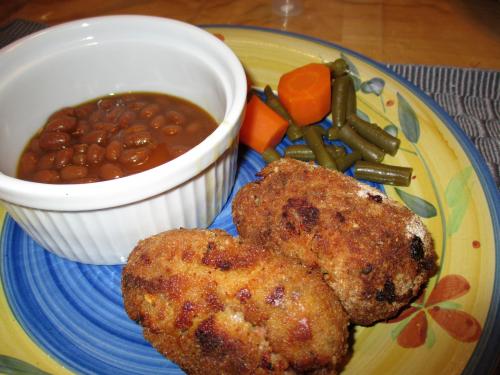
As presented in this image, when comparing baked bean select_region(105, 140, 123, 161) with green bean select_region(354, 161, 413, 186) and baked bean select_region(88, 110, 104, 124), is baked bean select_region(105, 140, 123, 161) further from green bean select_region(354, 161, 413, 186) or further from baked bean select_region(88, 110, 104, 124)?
green bean select_region(354, 161, 413, 186)

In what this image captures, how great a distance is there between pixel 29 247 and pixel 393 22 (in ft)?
12.2

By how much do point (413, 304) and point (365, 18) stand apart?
3159 millimetres

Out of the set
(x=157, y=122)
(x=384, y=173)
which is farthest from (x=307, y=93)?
(x=157, y=122)

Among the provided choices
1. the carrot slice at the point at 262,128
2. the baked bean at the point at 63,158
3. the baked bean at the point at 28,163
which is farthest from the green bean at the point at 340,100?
the baked bean at the point at 28,163

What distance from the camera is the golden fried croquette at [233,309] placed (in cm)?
178

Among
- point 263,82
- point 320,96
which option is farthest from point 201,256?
point 263,82

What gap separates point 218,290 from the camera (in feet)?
6.15

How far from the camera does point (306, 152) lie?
3.04 metres

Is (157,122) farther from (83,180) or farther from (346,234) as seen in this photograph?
(346,234)

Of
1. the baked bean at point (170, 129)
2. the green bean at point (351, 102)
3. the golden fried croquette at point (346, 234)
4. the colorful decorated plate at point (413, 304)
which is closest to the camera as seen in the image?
the golden fried croquette at point (346, 234)

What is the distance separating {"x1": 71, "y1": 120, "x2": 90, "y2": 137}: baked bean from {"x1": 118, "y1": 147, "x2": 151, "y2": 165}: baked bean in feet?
1.23

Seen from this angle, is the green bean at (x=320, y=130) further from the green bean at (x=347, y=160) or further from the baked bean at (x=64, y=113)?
the baked bean at (x=64, y=113)

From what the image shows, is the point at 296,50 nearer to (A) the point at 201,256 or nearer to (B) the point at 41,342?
(A) the point at 201,256

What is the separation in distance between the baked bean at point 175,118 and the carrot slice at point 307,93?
85 cm
